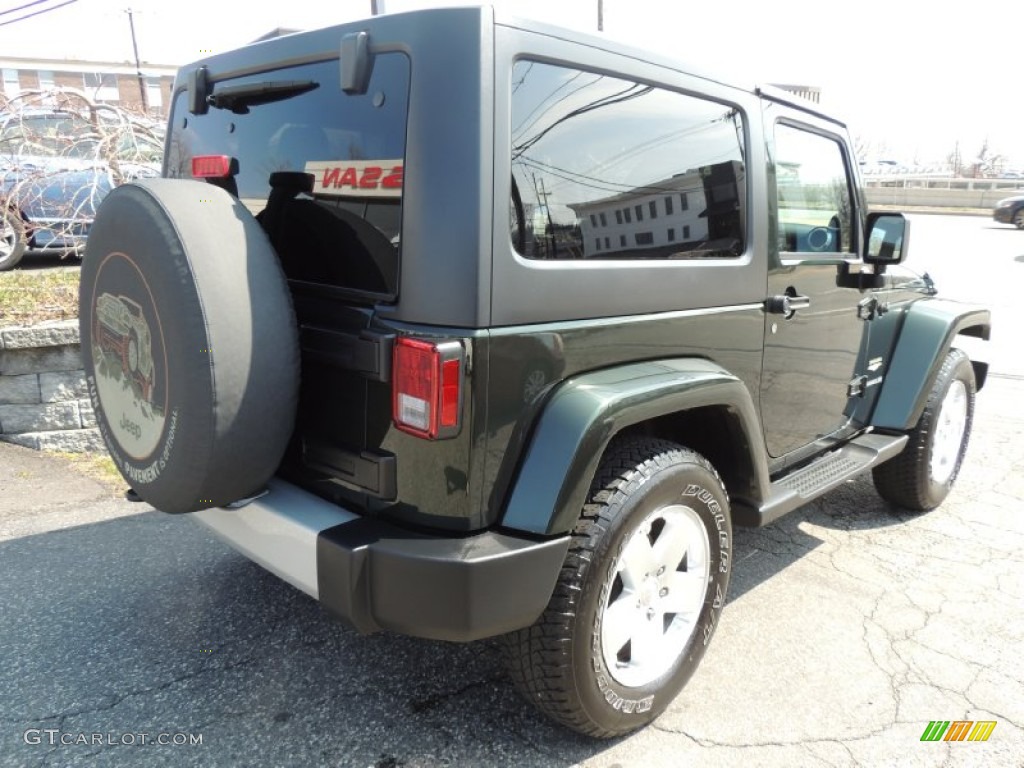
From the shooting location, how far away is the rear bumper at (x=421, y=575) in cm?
181

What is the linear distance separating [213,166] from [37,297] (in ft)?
12.7

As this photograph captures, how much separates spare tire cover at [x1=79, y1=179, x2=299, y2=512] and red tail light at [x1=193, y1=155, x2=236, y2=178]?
1.21ft

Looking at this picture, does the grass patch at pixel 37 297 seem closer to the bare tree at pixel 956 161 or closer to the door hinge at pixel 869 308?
the door hinge at pixel 869 308

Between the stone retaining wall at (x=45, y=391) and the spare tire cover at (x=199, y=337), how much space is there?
2.70 metres

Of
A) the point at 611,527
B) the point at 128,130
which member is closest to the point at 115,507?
the point at 611,527

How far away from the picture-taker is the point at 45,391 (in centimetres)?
446

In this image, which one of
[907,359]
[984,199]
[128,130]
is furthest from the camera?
[984,199]

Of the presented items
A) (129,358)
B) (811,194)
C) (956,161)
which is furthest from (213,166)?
(956,161)

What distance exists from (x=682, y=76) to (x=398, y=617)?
5.96 ft

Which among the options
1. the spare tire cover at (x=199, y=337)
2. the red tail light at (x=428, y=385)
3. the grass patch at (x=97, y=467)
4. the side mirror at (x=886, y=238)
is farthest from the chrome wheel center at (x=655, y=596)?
the grass patch at (x=97, y=467)

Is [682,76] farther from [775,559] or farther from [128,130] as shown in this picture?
[128,130]

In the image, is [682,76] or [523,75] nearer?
[523,75]

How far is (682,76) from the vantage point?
2.37m

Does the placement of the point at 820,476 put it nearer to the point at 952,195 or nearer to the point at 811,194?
the point at 811,194
